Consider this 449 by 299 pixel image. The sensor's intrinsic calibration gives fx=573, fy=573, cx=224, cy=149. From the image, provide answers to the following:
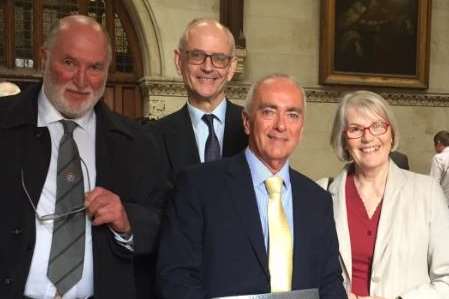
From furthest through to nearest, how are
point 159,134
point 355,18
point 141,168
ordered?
point 355,18 < point 159,134 < point 141,168

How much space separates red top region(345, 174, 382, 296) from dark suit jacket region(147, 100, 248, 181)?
1.74ft

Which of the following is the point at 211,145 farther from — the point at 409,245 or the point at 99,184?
the point at 409,245

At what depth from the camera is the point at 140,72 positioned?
728cm

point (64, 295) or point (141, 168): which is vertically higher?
point (141, 168)

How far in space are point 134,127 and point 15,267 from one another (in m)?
0.68

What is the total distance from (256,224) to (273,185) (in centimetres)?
15

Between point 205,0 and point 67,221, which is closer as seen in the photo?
point 67,221

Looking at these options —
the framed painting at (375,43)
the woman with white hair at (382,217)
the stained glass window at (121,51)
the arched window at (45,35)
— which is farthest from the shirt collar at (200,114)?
the framed painting at (375,43)

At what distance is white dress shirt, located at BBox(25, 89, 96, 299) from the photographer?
6.11 ft

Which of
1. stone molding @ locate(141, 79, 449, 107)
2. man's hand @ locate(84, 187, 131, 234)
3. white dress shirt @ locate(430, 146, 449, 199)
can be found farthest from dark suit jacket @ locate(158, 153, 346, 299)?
stone molding @ locate(141, 79, 449, 107)

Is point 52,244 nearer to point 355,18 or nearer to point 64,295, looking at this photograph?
point 64,295

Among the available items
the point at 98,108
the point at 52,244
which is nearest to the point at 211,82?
the point at 98,108

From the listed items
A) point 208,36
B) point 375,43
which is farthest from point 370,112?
point 375,43

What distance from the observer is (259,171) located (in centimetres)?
191
